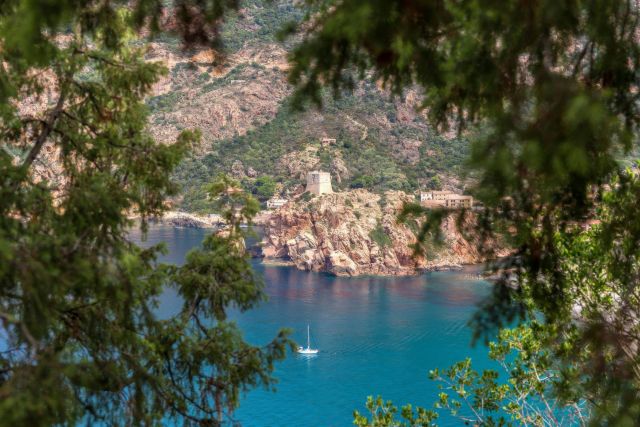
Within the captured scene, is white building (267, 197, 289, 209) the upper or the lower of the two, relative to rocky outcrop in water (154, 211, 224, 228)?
upper

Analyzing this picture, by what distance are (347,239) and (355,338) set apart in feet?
40.4

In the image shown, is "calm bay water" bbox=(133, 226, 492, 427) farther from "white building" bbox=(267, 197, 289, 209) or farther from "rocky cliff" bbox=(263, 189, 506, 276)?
"white building" bbox=(267, 197, 289, 209)

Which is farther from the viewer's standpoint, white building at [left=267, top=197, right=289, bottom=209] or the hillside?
the hillside

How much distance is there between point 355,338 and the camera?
889 inches

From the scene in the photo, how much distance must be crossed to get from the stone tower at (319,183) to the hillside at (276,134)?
430cm

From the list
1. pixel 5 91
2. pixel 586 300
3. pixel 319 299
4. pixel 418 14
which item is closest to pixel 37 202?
pixel 5 91

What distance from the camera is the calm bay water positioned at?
17.4 m

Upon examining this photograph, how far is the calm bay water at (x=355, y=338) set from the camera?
57.1ft

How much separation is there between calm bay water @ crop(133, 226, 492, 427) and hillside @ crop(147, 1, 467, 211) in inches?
458

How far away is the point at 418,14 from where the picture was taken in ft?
→ 5.86

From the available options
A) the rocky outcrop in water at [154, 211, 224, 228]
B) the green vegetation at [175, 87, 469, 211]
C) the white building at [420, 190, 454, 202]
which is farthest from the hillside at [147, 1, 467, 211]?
the rocky outcrop in water at [154, 211, 224, 228]

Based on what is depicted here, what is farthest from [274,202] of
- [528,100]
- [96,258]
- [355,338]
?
[528,100]

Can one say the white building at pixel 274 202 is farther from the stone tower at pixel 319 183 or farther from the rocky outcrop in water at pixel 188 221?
Answer: the rocky outcrop in water at pixel 188 221

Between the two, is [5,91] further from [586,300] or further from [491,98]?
[586,300]
